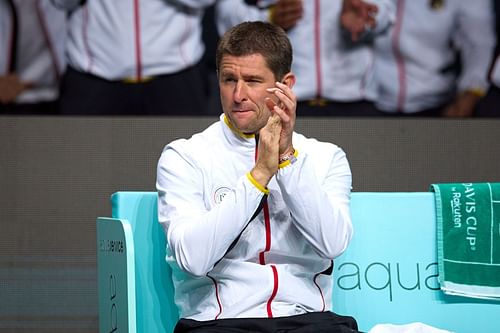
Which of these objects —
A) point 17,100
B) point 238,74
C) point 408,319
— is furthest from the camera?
point 17,100

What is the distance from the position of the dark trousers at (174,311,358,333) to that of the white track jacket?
3 centimetres

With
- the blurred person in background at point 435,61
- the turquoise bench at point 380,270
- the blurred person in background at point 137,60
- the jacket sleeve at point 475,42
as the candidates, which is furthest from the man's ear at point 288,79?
the jacket sleeve at point 475,42

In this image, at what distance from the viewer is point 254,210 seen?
1.90m

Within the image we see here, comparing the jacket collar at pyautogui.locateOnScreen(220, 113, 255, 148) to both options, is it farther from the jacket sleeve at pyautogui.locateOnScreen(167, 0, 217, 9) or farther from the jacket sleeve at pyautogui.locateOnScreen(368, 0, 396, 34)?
the jacket sleeve at pyautogui.locateOnScreen(368, 0, 396, 34)

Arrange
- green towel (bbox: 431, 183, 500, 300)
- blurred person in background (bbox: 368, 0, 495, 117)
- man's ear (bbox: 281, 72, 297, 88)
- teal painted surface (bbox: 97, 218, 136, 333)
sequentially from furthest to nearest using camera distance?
1. blurred person in background (bbox: 368, 0, 495, 117)
2. green towel (bbox: 431, 183, 500, 300)
3. man's ear (bbox: 281, 72, 297, 88)
4. teal painted surface (bbox: 97, 218, 136, 333)

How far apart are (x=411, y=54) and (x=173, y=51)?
95 cm

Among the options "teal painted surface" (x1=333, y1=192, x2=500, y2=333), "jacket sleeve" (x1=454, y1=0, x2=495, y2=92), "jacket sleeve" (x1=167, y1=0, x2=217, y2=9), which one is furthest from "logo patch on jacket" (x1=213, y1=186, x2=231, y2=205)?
"jacket sleeve" (x1=454, y1=0, x2=495, y2=92)

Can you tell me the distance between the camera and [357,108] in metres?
3.42

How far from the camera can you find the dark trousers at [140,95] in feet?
10.9

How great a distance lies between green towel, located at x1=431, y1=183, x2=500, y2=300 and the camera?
7.61 feet

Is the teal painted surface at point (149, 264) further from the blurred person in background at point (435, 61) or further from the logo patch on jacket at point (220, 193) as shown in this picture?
the blurred person in background at point (435, 61)

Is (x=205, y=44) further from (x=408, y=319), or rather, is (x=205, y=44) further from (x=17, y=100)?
(x=408, y=319)

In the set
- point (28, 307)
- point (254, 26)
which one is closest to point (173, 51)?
point (28, 307)

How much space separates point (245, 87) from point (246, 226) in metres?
0.32
